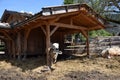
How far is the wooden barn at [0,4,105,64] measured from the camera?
13398 millimetres

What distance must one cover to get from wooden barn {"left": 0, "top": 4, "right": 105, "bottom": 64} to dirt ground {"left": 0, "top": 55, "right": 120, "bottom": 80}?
46.8 inches

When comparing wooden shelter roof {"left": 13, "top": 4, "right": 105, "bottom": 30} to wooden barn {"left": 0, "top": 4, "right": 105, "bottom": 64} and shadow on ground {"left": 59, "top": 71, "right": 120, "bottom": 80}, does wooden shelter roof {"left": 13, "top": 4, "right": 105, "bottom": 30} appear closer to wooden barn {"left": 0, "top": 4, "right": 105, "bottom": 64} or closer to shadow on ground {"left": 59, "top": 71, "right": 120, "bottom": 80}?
wooden barn {"left": 0, "top": 4, "right": 105, "bottom": 64}

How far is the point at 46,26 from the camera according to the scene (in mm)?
13562

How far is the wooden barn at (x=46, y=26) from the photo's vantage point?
13398 mm

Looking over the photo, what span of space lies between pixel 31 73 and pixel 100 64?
155 inches

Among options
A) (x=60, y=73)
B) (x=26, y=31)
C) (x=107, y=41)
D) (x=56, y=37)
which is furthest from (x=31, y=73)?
(x=107, y=41)

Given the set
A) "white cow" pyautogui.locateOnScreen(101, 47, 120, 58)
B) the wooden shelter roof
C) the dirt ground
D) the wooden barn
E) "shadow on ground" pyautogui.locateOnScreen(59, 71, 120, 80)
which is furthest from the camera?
"white cow" pyautogui.locateOnScreen(101, 47, 120, 58)

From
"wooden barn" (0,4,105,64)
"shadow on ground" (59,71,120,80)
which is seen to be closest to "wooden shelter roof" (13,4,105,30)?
"wooden barn" (0,4,105,64)

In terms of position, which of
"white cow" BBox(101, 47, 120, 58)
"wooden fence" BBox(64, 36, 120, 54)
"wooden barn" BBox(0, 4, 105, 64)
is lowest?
"wooden fence" BBox(64, 36, 120, 54)

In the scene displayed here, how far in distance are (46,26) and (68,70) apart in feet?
9.59

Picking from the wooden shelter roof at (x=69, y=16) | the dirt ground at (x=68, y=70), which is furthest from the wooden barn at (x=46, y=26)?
the dirt ground at (x=68, y=70)

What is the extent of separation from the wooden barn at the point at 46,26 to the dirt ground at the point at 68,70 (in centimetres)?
119

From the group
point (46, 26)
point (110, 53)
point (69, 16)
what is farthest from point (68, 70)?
point (69, 16)

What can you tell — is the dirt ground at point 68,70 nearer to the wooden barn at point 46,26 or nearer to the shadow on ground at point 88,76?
the shadow on ground at point 88,76
